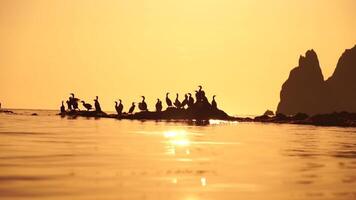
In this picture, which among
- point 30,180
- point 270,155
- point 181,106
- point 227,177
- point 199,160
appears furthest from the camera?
point 181,106

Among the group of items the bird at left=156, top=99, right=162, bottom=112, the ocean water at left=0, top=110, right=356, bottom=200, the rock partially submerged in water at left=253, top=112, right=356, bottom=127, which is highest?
the bird at left=156, top=99, right=162, bottom=112

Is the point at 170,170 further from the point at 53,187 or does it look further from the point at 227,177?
the point at 53,187

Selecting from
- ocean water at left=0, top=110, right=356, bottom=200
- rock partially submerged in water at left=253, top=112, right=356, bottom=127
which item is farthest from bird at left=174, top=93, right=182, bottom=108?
ocean water at left=0, top=110, right=356, bottom=200

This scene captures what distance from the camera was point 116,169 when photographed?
2011cm

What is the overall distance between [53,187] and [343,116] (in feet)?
239

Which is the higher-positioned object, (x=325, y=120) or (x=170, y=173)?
(x=325, y=120)

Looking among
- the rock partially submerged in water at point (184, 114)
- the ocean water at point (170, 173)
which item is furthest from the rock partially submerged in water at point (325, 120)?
the ocean water at point (170, 173)

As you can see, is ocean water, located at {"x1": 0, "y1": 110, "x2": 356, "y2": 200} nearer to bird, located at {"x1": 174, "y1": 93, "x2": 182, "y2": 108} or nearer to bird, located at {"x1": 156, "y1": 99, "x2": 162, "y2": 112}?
bird, located at {"x1": 174, "y1": 93, "x2": 182, "y2": 108}

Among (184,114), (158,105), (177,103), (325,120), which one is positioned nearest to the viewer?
(325,120)

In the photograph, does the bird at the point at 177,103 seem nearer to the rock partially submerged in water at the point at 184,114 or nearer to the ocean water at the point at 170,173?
the rock partially submerged in water at the point at 184,114

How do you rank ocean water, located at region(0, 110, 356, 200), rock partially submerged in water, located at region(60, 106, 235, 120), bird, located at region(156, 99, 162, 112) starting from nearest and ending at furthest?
ocean water, located at region(0, 110, 356, 200), rock partially submerged in water, located at region(60, 106, 235, 120), bird, located at region(156, 99, 162, 112)

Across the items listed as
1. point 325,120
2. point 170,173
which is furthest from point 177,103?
point 170,173

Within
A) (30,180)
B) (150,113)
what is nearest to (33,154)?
(30,180)

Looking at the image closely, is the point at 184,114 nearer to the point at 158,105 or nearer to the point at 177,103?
the point at 177,103
